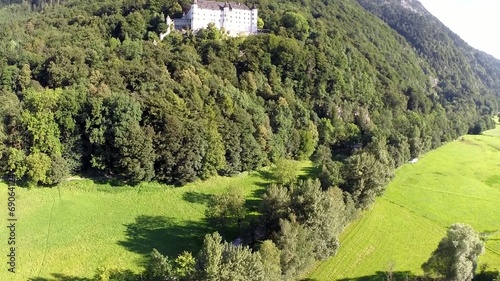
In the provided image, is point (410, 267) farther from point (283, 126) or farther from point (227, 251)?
point (283, 126)

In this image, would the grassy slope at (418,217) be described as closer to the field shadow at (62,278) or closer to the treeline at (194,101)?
the treeline at (194,101)

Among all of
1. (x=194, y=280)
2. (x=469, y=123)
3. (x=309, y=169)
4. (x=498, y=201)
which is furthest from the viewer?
(x=469, y=123)

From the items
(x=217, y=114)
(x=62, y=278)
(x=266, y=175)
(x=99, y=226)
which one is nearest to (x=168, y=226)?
(x=99, y=226)

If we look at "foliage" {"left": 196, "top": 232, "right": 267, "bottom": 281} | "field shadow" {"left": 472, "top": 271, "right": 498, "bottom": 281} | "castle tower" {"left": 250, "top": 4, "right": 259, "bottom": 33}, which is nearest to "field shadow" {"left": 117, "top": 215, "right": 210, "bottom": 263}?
"foliage" {"left": 196, "top": 232, "right": 267, "bottom": 281}

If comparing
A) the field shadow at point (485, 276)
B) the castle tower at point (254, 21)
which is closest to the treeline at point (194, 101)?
the castle tower at point (254, 21)

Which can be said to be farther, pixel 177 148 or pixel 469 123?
pixel 469 123

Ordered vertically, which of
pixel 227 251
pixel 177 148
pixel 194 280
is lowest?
pixel 194 280

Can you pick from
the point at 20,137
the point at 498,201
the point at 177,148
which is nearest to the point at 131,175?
the point at 177,148
